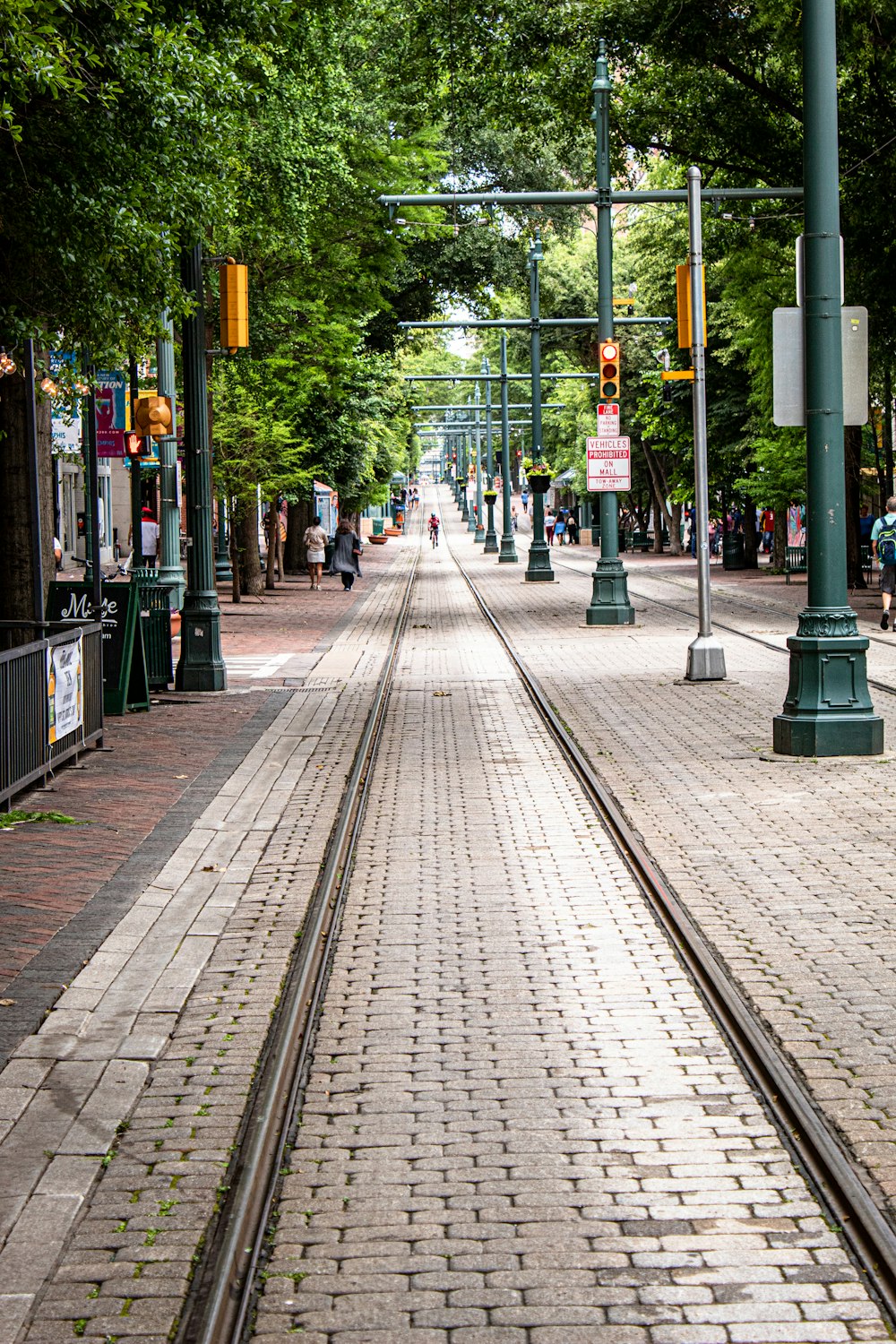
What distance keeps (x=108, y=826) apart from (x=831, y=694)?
5395mm

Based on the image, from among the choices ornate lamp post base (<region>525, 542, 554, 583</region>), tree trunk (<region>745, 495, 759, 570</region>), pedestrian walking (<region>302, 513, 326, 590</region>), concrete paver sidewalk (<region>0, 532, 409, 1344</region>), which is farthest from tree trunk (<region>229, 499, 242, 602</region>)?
concrete paver sidewalk (<region>0, 532, 409, 1344</region>)

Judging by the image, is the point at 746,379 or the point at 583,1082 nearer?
the point at 583,1082

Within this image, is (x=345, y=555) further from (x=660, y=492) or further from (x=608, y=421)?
(x=660, y=492)

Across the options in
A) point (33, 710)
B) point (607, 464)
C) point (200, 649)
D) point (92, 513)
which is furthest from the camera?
point (607, 464)

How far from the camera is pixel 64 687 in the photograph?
12.9 metres

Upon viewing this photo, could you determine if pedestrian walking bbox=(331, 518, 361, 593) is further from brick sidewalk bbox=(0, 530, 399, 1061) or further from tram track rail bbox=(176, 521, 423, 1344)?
tram track rail bbox=(176, 521, 423, 1344)

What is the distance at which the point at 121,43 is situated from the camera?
1279 cm

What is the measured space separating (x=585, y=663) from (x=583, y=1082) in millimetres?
15368

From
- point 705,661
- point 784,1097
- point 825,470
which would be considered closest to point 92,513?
point 825,470

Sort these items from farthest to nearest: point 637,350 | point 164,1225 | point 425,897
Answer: point 637,350 → point 425,897 → point 164,1225

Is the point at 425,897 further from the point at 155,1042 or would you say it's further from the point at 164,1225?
the point at 164,1225

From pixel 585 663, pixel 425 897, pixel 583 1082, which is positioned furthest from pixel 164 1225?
pixel 585 663

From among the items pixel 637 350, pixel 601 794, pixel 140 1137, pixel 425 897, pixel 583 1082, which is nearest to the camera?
pixel 140 1137

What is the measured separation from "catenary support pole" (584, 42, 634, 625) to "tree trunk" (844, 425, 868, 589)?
349 inches
